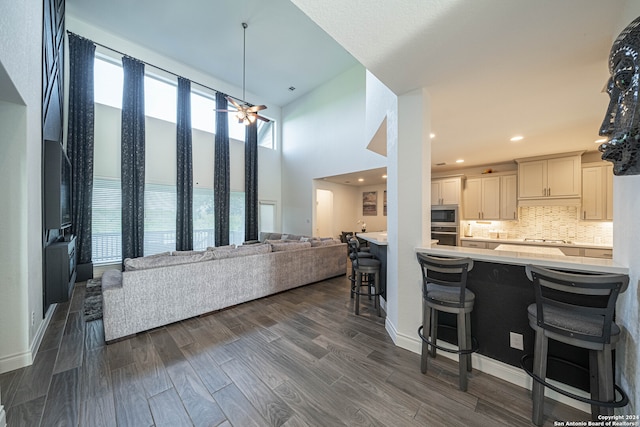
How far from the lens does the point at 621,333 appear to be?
136 cm

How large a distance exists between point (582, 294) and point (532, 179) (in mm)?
4224

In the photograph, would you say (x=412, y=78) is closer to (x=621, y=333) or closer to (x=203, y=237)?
(x=621, y=333)

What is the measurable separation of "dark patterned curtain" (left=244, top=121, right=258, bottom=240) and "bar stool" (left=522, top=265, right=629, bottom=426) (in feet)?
23.2

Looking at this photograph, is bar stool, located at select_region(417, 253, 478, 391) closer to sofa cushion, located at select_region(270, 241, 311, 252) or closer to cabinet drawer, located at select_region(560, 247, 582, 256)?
sofa cushion, located at select_region(270, 241, 311, 252)

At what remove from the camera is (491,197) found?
505 centimetres

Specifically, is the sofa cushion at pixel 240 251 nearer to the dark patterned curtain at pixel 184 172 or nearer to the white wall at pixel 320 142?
the dark patterned curtain at pixel 184 172

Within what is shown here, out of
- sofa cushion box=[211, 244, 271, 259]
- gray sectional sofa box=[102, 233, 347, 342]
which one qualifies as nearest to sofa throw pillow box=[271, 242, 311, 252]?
gray sectional sofa box=[102, 233, 347, 342]

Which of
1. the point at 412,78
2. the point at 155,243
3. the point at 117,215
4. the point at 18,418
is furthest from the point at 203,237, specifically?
the point at 412,78

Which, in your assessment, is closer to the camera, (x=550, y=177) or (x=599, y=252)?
(x=599, y=252)

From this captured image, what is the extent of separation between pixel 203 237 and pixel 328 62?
6.06 metres

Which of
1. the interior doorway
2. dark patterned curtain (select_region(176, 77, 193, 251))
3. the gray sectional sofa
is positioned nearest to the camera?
the gray sectional sofa

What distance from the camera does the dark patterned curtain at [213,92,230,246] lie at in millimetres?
6707

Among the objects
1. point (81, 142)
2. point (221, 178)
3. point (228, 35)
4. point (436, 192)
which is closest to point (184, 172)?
point (221, 178)

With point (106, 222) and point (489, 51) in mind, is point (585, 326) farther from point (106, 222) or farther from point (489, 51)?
point (106, 222)
